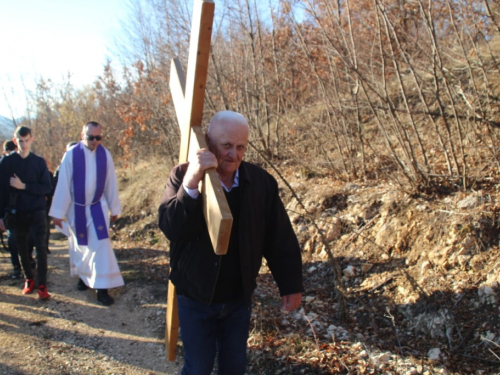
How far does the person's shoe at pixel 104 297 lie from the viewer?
5.67 metres

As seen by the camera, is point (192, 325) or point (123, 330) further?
point (123, 330)

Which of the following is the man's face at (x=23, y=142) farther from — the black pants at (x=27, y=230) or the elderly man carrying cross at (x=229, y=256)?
the elderly man carrying cross at (x=229, y=256)

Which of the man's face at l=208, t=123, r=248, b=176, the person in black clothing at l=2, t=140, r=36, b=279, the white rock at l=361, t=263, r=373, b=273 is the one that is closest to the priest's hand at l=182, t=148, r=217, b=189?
the man's face at l=208, t=123, r=248, b=176

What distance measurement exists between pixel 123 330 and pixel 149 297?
2.57ft

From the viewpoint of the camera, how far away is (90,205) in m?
5.94

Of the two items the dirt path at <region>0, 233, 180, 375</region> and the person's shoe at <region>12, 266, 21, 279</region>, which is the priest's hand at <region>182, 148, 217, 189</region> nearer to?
the dirt path at <region>0, 233, 180, 375</region>

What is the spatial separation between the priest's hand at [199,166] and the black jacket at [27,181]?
4201 mm

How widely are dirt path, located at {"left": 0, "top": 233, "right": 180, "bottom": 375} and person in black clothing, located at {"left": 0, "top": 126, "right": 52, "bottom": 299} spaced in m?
0.38

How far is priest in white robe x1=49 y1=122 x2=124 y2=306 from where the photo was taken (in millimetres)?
5754

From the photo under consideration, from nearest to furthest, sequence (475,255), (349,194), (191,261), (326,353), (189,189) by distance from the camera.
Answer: (189,189), (191,261), (326,353), (475,255), (349,194)

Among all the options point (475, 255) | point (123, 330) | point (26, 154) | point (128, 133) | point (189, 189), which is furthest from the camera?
point (128, 133)

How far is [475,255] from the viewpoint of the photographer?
4539 millimetres

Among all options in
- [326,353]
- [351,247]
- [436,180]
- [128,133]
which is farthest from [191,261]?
[128,133]

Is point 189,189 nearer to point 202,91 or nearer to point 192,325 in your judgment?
point 202,91
